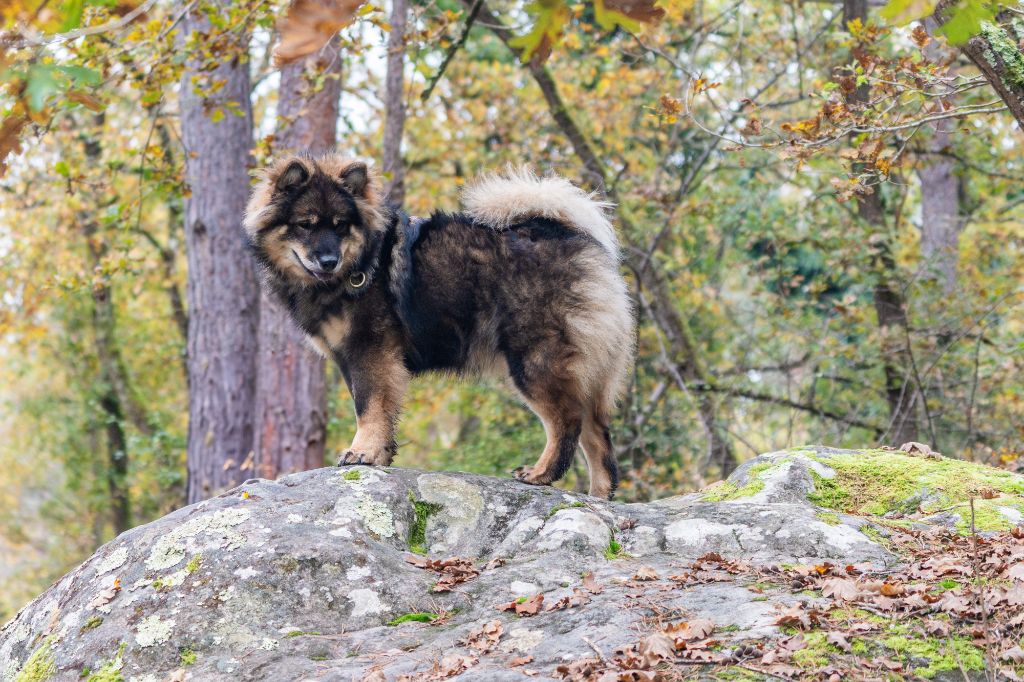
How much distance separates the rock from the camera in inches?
147

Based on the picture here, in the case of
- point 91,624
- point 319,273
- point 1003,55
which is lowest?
point 91,624

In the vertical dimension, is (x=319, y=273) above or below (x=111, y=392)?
above

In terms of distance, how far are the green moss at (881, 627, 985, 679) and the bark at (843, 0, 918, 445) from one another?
6207mm

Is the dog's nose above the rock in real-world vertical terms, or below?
above

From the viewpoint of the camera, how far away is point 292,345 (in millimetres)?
9789

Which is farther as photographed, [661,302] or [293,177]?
[661,302]

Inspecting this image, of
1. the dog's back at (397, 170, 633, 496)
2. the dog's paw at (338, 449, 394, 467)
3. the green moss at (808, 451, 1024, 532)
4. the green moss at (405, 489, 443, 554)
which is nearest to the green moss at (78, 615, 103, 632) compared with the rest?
the green moss at (405, 489, 443, 554)

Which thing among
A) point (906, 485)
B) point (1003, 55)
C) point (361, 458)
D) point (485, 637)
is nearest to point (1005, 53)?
point (1003, 55)

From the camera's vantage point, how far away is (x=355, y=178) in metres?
6.23

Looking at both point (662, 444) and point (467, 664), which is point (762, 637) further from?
point (662, 444)

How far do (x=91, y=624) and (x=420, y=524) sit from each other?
5.20 feet

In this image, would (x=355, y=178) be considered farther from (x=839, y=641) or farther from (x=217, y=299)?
(x=217, y=299)

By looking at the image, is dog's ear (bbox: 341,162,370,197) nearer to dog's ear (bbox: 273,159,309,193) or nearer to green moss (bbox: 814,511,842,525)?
dog's ear (bbox: 273,159,309,193)

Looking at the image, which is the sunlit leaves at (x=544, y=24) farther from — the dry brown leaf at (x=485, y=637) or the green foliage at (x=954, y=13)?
the dry brown leaf at (x=485, y=637)
